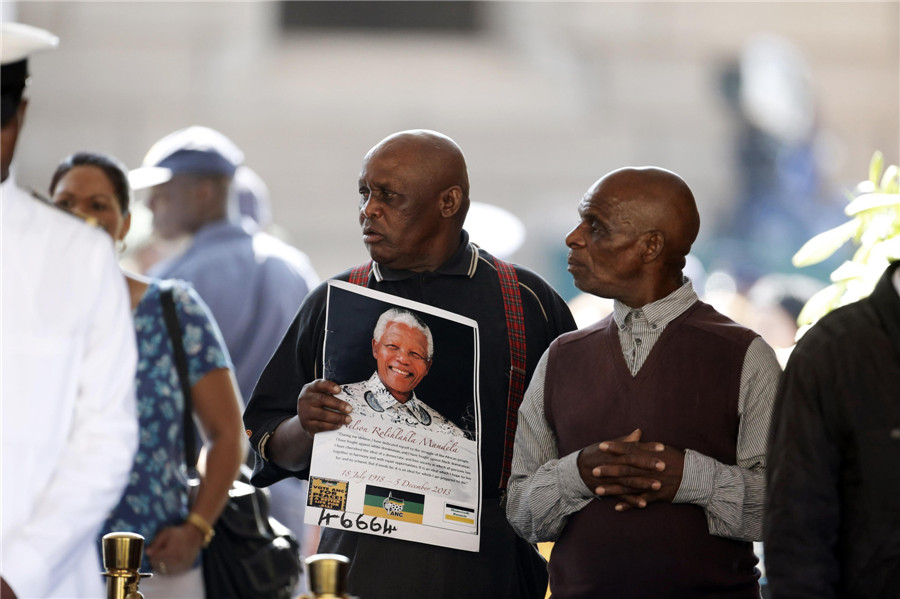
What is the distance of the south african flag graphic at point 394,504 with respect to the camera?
2.69m

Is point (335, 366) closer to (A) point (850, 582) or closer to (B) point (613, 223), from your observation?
(B) point (613, 223)

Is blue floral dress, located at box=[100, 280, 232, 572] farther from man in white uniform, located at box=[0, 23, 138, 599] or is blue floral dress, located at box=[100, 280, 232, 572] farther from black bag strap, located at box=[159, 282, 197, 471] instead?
man in white uniform, located at box=[0, 23, 138, 599]

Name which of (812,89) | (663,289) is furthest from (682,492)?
(812,89)

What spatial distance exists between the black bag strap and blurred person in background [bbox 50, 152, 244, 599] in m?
0.01

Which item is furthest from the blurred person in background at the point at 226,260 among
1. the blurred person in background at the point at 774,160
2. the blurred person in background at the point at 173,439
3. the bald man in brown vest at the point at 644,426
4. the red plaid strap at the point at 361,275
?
the blurred person in background at the point at 774,160

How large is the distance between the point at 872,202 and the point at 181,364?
1.87 m

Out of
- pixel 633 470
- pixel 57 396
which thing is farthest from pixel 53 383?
pixel 633 470

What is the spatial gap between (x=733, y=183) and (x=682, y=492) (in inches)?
474

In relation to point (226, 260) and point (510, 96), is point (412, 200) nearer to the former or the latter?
point (226, 260)

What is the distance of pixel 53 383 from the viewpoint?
6.53 feet

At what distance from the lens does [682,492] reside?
7.88ft

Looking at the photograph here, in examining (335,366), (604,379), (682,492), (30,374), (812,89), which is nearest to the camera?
(30,374)

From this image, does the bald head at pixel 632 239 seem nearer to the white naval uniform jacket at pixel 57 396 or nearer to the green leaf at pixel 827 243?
the green leaf at pixel 827 243

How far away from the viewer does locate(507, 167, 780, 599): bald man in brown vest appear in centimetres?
242
